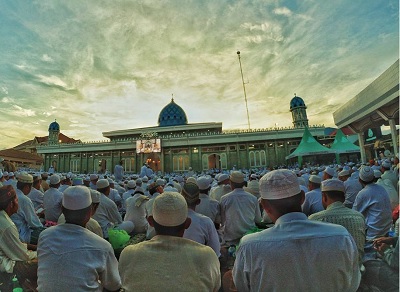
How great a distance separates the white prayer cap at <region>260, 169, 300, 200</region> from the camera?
58.5 inches

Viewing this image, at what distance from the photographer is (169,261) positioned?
143 cm

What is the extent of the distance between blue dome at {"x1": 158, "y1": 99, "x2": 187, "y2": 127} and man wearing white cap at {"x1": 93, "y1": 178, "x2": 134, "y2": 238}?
38.6m

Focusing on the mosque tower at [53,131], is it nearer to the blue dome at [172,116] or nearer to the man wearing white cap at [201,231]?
the blue dome at [172,116]

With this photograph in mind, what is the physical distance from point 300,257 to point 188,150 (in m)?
32.9

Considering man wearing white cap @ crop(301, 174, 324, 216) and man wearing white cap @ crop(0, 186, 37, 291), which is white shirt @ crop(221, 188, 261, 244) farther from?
man wearing white cap @ crop(0, 186, 37, 291)

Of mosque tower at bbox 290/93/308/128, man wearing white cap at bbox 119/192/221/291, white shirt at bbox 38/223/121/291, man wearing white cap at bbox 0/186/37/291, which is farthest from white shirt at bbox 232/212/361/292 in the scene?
mosque tower at bbox 290/93/308/128

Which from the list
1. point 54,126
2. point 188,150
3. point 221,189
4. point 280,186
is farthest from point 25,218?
point 54,126

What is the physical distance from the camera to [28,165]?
40219 millimetres

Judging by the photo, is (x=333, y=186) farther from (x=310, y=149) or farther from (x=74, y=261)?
(x=310, y=149)

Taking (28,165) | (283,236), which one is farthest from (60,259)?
(28,165)

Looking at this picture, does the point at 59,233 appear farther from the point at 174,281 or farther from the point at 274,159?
the point at 274,159

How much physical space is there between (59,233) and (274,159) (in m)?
31.9

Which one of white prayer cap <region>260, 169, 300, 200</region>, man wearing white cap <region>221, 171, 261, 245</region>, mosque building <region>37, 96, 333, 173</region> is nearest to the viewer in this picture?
white prayer cap <region>260, 169, 300, 200</region>

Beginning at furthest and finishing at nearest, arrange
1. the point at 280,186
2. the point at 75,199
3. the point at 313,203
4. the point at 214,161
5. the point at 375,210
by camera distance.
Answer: the point at 214,161, the point at 313,203, the point at 375,210, the point at 75,199, the point at 280,186
